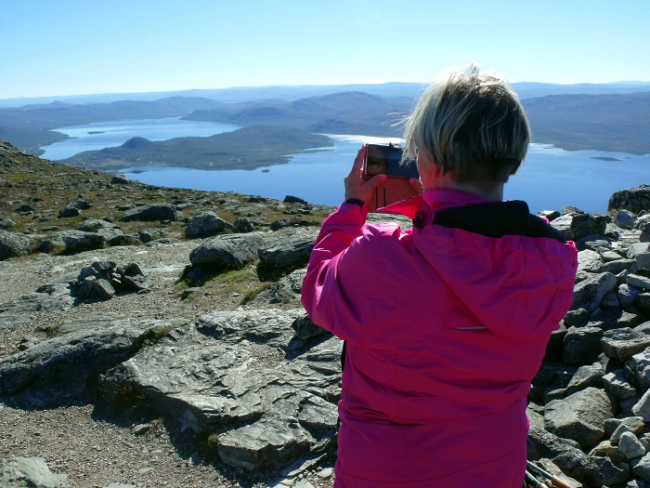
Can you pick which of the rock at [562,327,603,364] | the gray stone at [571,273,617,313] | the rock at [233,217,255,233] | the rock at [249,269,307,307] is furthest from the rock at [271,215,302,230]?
the rock at [562,327,603,364]

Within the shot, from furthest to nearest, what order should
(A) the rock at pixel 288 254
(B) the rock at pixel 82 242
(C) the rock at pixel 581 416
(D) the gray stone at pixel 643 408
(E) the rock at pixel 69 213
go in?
1. (E) the rock at pixel 69 213
2. (B) the rock at pixel 82 242
3. (A) the rock at pixel 288 254
4. (C) the rock at pixel 581 416
5. (D) the gray stone at pixel 643 408

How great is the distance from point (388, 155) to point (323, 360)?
4.34 m

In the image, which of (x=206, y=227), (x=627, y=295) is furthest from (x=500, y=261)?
(x=206, y=227)

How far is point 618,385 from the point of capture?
4719 millimetres

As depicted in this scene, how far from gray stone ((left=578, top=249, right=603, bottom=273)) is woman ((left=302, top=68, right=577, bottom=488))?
226 inches

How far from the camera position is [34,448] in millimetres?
5684

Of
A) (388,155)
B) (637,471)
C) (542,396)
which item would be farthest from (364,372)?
(542,396)

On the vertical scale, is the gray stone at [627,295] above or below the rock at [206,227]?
above

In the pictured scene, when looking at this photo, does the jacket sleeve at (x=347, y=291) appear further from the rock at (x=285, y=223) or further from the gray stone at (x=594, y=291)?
the rock at (x=285, y=223)

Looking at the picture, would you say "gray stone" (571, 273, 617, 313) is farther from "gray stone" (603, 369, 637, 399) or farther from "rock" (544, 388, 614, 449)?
"rock" (544, 388, 614, 449)

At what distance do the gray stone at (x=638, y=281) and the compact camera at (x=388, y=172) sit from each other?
4782mm

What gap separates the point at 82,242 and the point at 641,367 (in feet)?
66.2

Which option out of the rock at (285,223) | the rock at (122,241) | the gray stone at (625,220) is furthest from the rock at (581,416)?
the rock at (122,241)

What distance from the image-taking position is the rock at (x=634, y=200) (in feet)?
41.3
